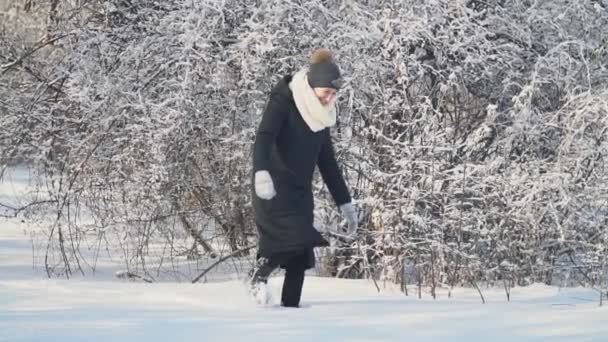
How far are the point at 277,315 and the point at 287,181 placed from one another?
2.51 feet

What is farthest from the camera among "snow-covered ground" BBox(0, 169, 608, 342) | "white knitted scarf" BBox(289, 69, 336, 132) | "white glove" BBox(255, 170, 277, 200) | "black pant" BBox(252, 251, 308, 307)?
"black pant" BBox(252, 251, 308, 307)

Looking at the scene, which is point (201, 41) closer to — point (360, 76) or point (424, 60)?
point (360, 76)

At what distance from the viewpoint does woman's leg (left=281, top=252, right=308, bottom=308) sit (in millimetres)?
5883

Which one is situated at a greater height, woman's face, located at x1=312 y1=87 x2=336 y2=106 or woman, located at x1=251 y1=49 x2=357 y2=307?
woman's face, located at x1=312 y1=87 x2=336 y2=106

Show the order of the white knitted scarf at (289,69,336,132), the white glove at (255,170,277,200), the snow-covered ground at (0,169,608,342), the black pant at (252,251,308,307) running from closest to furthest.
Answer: the snow-covered ground at (0,169,608,342) < the white glove at (255,170,277,200) < the white knitted scarf at (289,69,336,132) < the black pant at (252,251,308,307)

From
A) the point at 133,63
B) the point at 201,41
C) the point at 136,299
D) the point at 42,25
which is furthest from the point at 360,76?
the point at 42,25

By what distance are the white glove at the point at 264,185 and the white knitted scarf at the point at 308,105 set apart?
0.45 metres

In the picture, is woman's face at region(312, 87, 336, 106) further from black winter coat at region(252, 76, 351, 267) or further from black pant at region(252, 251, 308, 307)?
black pant at region(252, 251, 308, 307)

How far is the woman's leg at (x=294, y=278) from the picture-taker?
19.3 feet

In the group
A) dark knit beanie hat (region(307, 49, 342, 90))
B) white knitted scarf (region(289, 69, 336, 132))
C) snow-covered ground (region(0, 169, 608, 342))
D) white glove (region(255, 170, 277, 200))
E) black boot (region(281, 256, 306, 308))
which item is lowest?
snow-covered ground (region(0, 169, 608, 342))

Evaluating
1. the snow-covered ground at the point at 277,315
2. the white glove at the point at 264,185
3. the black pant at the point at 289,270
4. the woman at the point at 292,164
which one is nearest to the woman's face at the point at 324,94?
→ the woman at the point at 292,164

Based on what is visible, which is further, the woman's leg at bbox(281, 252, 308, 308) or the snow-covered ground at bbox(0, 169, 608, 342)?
the woman's leg at bbox(281, 252, 308, 308)

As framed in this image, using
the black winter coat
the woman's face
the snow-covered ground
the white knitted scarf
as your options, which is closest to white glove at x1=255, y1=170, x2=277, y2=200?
the black winter coat

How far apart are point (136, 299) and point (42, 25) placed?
5.03 metres
